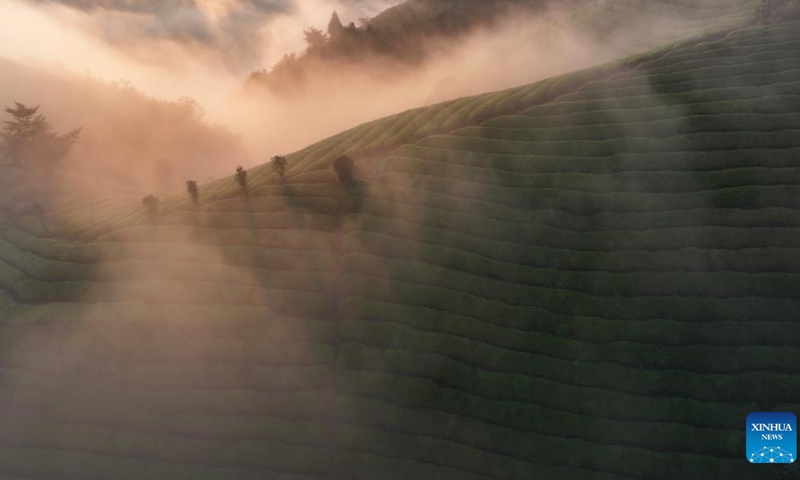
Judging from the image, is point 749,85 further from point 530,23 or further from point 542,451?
point 530,23

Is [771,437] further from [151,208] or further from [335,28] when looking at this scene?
[335,28]

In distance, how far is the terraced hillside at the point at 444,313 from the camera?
31.2 m

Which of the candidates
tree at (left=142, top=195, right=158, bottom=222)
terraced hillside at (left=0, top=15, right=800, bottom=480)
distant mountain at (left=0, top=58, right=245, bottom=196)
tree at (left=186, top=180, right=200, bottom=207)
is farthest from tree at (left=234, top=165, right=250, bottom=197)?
distant mountain at (left=0, top=58, right=245, bottom=196)

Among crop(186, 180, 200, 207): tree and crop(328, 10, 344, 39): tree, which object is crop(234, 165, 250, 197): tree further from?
crop(328, 10, 344, 39): tree

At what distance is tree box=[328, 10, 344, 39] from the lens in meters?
164

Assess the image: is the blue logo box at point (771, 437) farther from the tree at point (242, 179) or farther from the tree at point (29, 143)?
the tree at point (29, 143)

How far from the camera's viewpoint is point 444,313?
37594mm

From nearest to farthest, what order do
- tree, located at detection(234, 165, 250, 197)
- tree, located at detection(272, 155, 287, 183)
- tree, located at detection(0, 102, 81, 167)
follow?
tree, located at detection(234, 165, 250, 197) → tree, located at detection(272, 155, 287, 183) → tree, located at detection(0, 102, 81, 167)

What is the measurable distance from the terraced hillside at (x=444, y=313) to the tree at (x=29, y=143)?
815 inches

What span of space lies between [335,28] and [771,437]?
553ft

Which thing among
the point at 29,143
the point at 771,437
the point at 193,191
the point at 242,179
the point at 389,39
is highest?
the point at 389,39

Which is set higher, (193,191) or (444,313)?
(193,191)

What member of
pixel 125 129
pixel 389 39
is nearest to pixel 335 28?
pixel 389 39

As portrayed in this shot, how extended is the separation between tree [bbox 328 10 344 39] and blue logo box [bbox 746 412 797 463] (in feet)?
538
